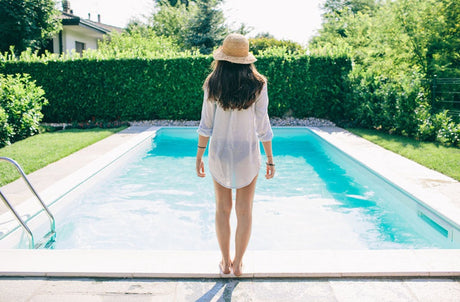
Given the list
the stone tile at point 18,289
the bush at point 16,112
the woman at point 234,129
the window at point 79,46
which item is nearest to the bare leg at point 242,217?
the woman at point 234,129

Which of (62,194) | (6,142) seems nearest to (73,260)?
(62,194)

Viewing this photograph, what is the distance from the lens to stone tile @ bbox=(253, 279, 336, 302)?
110 inches

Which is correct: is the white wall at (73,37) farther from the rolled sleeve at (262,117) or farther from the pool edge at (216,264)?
the rolled sleeve at (262,117)

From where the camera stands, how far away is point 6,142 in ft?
30.3

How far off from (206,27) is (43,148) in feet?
53.6

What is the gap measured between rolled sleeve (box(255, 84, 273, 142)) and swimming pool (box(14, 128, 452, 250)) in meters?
2.27

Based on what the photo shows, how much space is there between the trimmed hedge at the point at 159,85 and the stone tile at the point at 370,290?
1139 centimetres

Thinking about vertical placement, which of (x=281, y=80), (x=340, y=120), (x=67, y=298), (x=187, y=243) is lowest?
(x=187, y=243)

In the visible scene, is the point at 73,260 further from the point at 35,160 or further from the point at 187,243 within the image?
the point at 35,160

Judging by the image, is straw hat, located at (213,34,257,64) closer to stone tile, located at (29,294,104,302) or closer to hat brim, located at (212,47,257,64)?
hat brim, located at (212,47,257,64)

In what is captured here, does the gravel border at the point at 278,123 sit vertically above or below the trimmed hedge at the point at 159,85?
below

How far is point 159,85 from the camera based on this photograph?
14164 mm

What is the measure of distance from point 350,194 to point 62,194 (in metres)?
4.80

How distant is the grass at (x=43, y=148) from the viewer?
6.88 m
